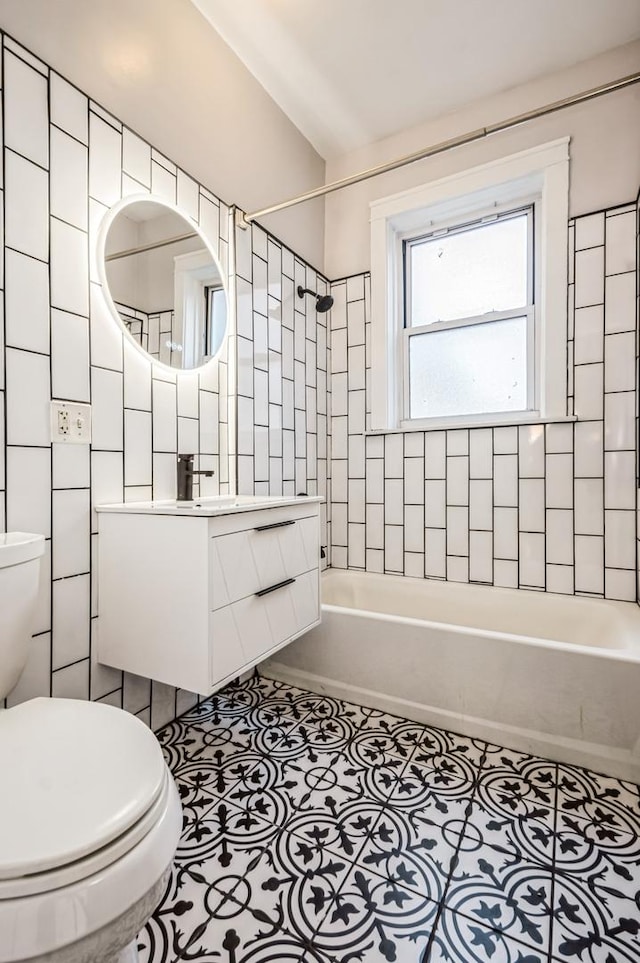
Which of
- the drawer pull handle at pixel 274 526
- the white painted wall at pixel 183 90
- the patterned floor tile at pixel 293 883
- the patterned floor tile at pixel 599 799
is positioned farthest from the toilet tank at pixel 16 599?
the patterned floor tile at pixel 599 799

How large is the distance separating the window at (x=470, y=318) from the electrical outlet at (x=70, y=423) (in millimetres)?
1614

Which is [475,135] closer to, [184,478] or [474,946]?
[184,478]

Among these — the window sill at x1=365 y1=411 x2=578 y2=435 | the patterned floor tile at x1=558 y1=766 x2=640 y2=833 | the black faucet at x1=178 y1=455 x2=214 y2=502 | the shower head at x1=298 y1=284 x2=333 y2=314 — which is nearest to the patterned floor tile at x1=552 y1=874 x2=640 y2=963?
the patterned floor tile at x1=558 y1=766 x2=640 y2=833

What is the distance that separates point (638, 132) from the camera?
1891 mm

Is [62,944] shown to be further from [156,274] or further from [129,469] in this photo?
[156,274]

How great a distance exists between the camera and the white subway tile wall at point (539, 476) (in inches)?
75.1

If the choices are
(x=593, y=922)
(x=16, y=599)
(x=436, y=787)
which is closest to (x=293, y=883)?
(x=436, y=787)

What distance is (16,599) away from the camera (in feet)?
3.24

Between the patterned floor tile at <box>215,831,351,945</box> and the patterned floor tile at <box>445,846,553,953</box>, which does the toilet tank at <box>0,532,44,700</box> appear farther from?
the patterned floor tile at <box>445,846,553,953</box>

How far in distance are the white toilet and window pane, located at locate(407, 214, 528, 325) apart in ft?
7.43

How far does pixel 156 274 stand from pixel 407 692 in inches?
68.4

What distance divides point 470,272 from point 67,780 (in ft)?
8.25

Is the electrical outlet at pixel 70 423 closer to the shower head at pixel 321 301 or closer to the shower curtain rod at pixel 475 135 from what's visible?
the shower curtain rod at pixel 475 135

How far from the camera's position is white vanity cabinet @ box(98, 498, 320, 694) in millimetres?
1244
